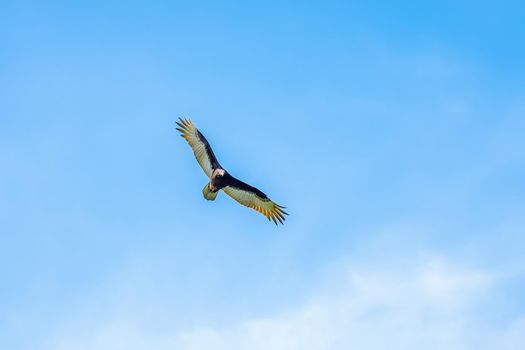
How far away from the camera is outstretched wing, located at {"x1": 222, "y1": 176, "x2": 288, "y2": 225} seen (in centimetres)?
3422

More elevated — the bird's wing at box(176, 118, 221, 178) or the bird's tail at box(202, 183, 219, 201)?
the bird's wing at box(176, 118, 221, 178)

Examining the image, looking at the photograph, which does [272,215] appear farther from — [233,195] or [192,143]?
[192,143]

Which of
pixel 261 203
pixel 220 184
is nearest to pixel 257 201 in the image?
pixel 261 203

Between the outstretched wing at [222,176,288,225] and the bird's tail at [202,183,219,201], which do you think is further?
the outstretched wing at [222,176,288,225]

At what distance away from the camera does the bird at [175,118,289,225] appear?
3256cm

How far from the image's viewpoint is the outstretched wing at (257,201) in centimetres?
3422

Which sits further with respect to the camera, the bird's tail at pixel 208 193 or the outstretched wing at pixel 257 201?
the outstretched wing at pixel 257 201

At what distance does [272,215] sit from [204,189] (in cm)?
411

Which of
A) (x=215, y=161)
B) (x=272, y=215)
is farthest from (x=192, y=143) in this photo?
(x=272, y=215)

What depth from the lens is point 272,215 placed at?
34875mm

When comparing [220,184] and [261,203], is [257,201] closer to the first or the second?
[261,203]

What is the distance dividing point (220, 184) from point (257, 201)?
2.76 m

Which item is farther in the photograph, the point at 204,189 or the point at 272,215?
the point at 272,215

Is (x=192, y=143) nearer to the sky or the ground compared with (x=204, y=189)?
nearer to the sky
